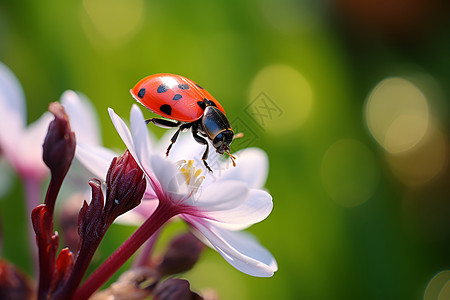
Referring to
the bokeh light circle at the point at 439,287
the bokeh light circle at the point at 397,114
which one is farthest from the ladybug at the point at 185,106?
Answer: the bokeh light circle at the point at 397,114

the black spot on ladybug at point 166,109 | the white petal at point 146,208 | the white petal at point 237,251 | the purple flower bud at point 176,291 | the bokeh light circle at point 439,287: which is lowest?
the bokeh light circle at point 439,287

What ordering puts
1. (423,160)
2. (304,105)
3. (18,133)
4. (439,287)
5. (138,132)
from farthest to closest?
1. (423,160)
2. (304,105)
3. (439,287)
4. (18,133)
5. (138,132)

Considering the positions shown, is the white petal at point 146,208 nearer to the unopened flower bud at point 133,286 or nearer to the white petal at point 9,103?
the unopened flower bud at point 133,286

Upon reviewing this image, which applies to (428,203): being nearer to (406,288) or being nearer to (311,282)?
(406,288)

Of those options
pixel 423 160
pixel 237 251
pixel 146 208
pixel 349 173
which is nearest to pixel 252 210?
pixel 237 251

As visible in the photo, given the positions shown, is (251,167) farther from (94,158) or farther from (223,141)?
(94,158)

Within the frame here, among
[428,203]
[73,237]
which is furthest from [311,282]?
[73,237]
